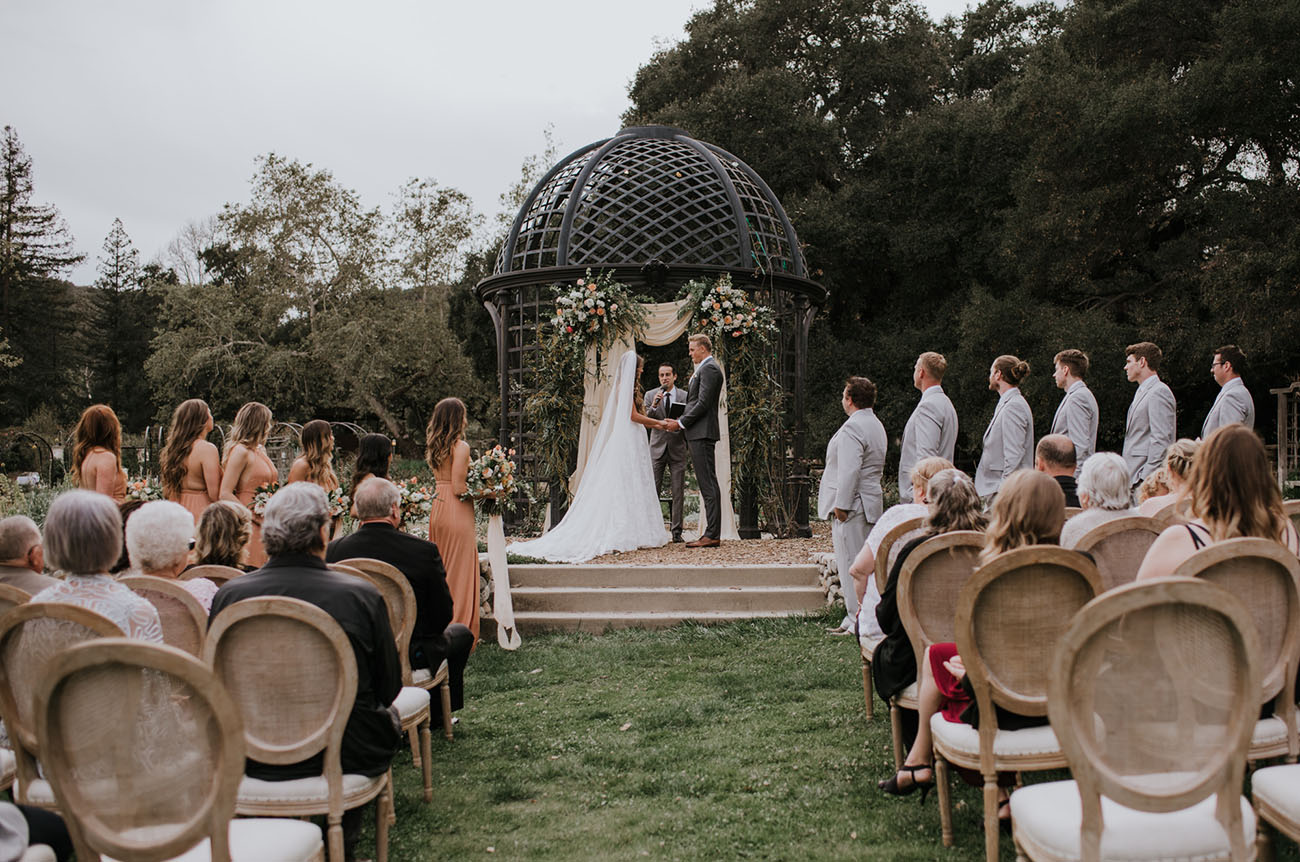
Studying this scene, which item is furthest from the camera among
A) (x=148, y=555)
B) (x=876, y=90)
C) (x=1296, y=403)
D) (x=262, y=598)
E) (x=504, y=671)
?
(x=876, y=90)

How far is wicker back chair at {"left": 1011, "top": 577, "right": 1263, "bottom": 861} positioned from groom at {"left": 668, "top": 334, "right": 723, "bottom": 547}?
22.6 ft

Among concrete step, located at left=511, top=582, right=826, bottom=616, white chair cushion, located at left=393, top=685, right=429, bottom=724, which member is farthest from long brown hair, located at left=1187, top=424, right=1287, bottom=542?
concrete step, located at left=511, top=582, right=826, bottom=616

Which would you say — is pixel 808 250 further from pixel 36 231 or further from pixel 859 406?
pixel 36 231

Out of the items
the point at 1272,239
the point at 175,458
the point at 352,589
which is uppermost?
the point at 1272,239

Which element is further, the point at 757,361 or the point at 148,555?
the point at 757,361

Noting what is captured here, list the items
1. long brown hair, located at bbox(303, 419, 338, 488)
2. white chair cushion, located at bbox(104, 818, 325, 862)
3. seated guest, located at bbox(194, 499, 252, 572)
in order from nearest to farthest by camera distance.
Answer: white chair cushion, located at bbox(104, 818, 325, 862)
seated guest, located at bbox(194, 499, 252, 572)
long brown hair, located at bbox(303, 419, 338, 488)

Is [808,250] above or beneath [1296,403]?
above

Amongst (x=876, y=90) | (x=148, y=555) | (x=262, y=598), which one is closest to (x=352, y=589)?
(x=262, y=598)

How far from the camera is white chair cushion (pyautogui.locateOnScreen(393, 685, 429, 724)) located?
13.4ft

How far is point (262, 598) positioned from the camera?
280 centimetres

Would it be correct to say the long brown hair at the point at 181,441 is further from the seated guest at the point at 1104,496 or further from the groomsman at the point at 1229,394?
the groomsman at the point at 1229,394

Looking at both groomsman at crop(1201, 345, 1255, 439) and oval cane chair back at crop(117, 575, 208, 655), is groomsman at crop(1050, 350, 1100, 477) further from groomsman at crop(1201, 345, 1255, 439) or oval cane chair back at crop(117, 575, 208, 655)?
oval cane chair back at crop(117, 575, 208, 655)

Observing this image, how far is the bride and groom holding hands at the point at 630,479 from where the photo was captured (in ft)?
30.5

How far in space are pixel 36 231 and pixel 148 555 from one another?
148ft
